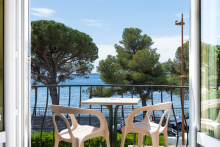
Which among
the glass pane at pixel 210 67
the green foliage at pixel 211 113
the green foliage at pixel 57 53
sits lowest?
the green foliage at pixel 211 113

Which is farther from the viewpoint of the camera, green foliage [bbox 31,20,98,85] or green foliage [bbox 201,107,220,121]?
green foliage [bbox 31,20,98,85]

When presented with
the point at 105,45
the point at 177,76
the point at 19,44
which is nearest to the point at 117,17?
the point at 105,45

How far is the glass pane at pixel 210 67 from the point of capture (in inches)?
64.0

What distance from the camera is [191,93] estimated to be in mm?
1854

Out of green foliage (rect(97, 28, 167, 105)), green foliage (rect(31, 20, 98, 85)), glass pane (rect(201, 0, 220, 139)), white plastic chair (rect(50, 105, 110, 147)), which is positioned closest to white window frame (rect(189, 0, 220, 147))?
glass pane (rect(201, 0, 220, 139))

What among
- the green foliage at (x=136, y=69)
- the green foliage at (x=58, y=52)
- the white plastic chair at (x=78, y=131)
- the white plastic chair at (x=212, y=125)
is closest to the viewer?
the white plastic chair at (x=212, y=125)

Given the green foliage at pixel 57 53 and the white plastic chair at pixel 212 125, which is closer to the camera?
the white plastic chair at pixel 212 125

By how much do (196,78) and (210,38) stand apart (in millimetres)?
350

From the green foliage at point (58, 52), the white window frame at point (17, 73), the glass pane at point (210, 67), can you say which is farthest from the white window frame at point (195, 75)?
the green foliage at point (58, 52)

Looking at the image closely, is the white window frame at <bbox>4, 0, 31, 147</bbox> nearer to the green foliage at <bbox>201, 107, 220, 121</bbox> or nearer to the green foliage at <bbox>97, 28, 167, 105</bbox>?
the green foliage at <bbox>201, 107, 220, 121</bbox>

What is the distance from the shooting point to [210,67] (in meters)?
1.70

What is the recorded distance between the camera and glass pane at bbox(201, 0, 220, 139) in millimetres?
1625

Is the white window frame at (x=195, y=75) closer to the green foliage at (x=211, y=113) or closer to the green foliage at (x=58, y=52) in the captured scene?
the green foliage at (x=211, y=113)

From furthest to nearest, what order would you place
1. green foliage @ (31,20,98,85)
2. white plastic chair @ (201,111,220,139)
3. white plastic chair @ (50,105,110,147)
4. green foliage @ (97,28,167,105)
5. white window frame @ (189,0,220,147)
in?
green foliage @ (97,28,167,105), green foliage @ (31,20,98,85), white plastic chair @ (50,105,110,147), white window frame @ (189,0,220,147), white plastic chair @ (201,111,220,139)
